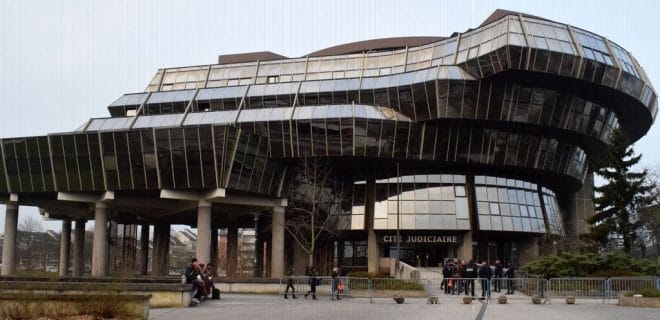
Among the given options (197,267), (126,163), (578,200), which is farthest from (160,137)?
(578,200)

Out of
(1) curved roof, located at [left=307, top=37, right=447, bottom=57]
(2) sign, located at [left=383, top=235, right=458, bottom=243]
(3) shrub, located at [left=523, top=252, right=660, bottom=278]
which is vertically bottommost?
(3) shrub, located at [left=523, top=252, right=660, bottom=278]

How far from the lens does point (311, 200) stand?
52812 millimetres

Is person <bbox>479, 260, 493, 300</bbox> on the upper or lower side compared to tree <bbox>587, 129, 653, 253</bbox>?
lower

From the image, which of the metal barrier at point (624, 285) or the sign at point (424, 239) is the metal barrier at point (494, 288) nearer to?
the metal barrier at point (624, 285)

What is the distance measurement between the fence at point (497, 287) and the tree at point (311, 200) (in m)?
18.8

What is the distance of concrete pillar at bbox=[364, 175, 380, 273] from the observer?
55250 millimetres

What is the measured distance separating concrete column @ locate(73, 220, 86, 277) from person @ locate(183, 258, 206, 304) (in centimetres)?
3588

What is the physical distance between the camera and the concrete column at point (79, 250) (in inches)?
2308

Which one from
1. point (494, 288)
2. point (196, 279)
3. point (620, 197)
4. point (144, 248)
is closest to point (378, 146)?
point (620, 197)

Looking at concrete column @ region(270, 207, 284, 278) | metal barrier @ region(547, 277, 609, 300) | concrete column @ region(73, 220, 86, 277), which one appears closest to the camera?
metal barrier @ region(547, 277, 609, 300)

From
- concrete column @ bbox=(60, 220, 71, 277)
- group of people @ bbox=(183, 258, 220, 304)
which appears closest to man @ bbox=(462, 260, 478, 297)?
group of people @ bbox=(183, 258, 220, 304)

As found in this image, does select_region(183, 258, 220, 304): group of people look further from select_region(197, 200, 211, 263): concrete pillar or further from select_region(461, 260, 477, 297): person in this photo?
select_region(197, 200, 211, 263): concrete pillar

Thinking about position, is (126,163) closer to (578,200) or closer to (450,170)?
(450,170)

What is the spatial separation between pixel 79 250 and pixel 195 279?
38.9m
